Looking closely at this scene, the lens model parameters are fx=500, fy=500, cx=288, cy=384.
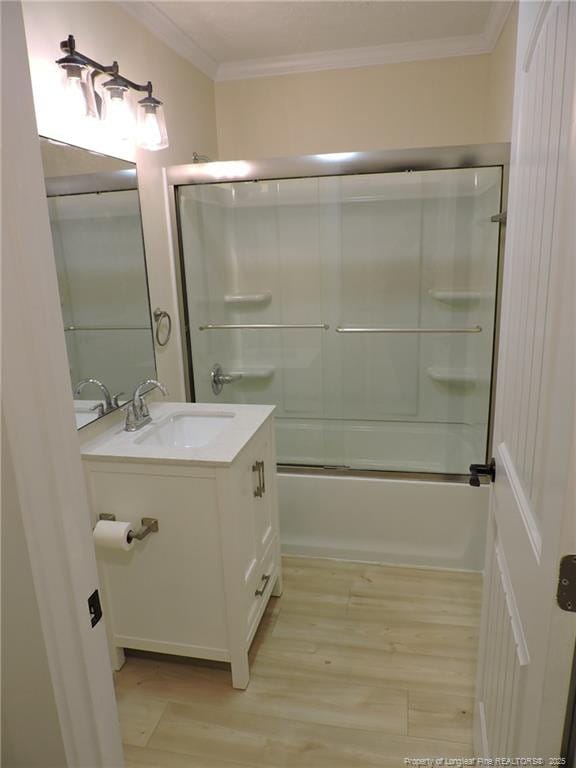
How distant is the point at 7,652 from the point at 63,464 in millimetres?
304

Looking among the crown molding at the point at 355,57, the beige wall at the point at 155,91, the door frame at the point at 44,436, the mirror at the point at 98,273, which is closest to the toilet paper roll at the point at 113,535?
the mirror at the point at 98,273

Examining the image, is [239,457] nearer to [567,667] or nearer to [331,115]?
[567,667]

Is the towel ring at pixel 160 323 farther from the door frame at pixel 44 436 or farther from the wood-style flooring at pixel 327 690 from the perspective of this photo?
the door frame at pixel 44 436

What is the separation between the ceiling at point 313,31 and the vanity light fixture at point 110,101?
1.45 feet

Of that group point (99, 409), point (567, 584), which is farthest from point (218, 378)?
point (567, 584)

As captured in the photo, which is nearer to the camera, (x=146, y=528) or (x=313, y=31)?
(x=146, y=528)

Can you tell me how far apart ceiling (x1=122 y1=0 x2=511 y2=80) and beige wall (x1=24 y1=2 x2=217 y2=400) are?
4.2 inches

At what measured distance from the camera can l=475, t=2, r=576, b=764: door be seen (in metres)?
0.71

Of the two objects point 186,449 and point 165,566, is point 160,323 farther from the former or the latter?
point 165,566

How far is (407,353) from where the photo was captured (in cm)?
298

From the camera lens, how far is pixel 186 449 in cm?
172

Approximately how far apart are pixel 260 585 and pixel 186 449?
0.67 meters

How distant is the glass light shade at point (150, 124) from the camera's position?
1955 millimetres

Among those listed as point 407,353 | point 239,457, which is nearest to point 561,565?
point 239,457
